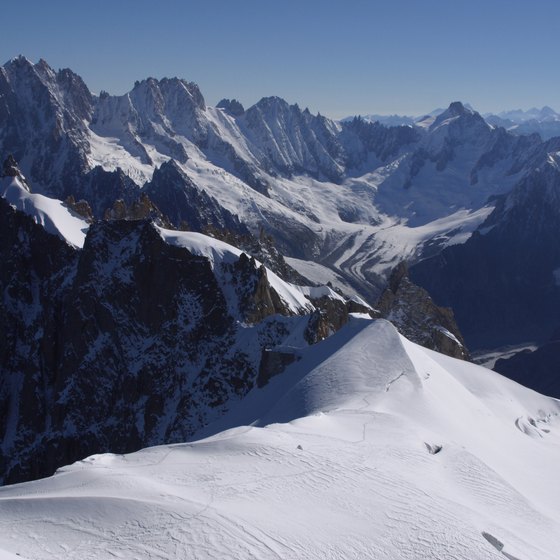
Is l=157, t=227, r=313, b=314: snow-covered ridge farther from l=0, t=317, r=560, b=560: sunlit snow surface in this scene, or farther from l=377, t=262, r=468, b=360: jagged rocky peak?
l=0, t=317, r=560, b=560: sunlit snow surface

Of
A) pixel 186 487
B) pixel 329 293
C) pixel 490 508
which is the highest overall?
pixel 329 293

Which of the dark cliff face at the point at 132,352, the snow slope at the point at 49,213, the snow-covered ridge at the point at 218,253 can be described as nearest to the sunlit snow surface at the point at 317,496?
the dark cliff face at the point at 132,352

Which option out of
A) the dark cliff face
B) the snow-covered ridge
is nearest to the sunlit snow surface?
the dark cliff face

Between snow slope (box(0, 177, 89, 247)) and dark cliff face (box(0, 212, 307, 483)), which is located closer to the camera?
dark cliff face (box(0, 212, 307, 483))

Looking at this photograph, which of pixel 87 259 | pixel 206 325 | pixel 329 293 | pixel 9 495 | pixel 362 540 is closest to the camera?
pixel 362 540

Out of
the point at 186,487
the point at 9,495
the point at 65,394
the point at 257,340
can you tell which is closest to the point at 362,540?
the point at 186,487

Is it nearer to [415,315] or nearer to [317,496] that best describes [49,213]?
[415,315]

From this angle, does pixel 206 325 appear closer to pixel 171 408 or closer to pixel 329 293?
pixel 171 408
